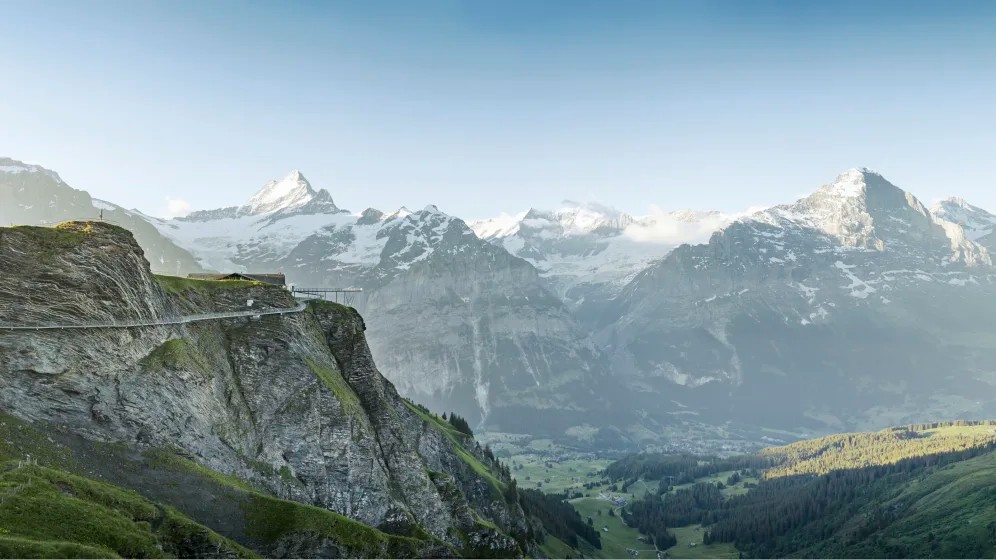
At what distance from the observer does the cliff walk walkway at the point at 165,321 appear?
7650 centimetres

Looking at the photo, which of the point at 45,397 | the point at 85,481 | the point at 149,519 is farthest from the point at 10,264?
the point at 149,519

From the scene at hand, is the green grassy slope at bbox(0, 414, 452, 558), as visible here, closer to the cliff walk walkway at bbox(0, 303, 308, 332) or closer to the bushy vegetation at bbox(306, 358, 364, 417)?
the cliff walk walkway at bbox(0, 303, 308, 332)

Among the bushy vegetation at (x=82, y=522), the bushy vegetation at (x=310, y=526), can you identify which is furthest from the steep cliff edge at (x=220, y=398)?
the bushy vegetation at (x=82, y=522)

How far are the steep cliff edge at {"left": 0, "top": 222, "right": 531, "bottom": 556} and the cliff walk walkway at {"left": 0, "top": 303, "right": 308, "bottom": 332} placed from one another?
0.63m

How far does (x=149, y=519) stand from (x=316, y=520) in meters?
21.8

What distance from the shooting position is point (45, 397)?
243 feet

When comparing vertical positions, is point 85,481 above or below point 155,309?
below

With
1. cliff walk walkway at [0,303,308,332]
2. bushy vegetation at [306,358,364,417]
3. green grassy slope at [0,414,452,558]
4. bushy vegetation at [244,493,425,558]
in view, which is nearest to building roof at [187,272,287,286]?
cliff walk walkway at [0,303,308,332]

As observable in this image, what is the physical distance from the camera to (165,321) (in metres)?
93.4

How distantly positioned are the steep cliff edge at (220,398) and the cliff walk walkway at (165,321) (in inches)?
24.9

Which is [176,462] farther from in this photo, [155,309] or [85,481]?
[155,309]

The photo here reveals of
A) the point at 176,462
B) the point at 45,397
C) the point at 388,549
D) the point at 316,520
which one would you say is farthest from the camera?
the point at 388,549

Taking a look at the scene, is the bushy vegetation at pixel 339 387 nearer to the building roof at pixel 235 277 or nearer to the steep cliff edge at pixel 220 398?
the steep cliff edge at pixel 220 398

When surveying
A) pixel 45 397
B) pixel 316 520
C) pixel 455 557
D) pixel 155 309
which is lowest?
pixel 455 557
